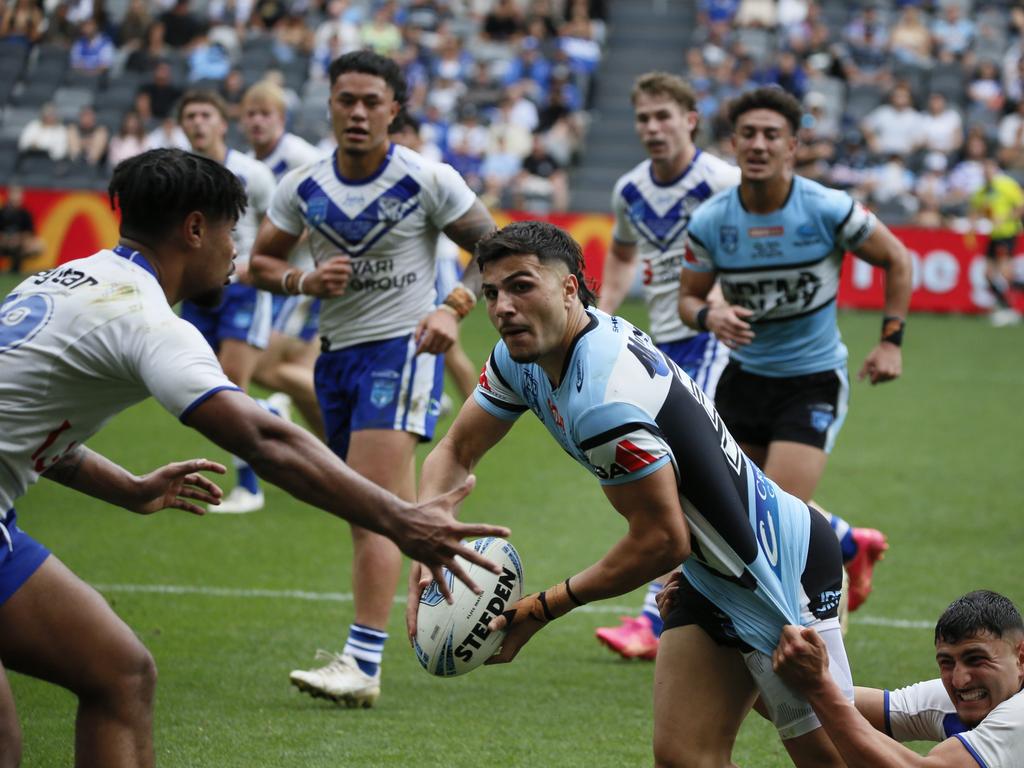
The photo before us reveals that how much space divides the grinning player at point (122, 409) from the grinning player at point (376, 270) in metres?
2.60

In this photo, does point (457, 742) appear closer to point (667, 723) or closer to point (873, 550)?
point (667, 723)

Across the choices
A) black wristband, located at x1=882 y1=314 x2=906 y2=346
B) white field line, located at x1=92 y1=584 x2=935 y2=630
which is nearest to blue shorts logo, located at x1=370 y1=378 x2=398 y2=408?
white field line, located at x1=92 y1=584 x2=935 y2=630

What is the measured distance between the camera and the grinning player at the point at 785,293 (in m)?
6.89

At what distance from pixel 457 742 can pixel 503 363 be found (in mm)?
1835

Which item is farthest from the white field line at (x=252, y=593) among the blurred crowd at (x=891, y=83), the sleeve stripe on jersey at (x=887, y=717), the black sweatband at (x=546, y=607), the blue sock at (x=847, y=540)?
the blurred crowd at (x=891, y=83)

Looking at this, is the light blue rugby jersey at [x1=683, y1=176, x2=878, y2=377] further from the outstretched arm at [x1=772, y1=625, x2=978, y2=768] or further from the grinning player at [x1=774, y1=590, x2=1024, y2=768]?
the outstretched arm at [x1=772, y1=625, x2=978, y2=768]

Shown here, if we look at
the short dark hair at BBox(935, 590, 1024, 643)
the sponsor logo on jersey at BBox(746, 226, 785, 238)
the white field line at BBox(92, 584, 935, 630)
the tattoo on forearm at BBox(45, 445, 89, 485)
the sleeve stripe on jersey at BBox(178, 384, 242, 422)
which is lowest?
the white field line at BBox(92, 584, 935, 630)

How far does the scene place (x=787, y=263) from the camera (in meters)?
6.97

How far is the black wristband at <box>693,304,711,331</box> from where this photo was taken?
22.9ft

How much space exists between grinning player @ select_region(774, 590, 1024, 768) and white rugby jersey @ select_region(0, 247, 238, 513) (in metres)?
1.83

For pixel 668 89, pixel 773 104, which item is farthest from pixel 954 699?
pixel 668 89

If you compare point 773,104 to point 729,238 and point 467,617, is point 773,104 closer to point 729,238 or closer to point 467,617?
point 729,238

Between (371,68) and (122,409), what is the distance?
133 inches

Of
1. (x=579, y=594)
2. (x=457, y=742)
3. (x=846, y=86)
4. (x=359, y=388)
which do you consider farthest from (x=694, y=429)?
(x=846, y=86)
